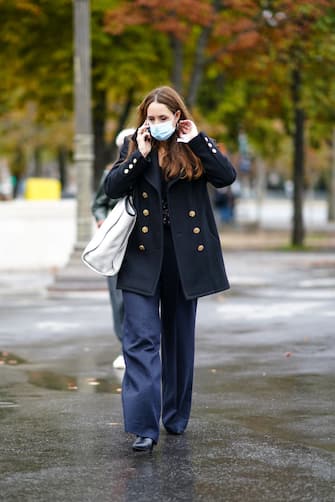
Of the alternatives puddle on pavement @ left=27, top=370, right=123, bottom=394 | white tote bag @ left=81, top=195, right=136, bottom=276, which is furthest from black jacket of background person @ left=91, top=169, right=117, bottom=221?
white tote bag @ left=81, top=195, right=136, bottom=276

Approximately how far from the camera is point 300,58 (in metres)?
27.1

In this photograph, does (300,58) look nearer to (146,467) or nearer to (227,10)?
(227,10)

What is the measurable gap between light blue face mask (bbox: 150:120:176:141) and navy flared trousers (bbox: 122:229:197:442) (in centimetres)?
51

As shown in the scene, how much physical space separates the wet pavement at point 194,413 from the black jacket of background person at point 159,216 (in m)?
0.88

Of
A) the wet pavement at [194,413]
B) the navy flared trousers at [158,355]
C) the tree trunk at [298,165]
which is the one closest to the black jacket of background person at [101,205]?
the wet pavement at [194,413]

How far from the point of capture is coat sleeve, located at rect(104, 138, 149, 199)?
679 centimetres

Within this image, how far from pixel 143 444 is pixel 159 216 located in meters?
1.19

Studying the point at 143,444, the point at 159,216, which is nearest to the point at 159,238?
the point at 159,216

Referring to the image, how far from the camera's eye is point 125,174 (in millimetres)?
6809

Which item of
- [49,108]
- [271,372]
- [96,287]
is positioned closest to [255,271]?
[96,287]

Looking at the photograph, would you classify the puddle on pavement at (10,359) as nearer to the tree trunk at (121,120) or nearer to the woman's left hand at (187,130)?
the woman's left hand at (187,130)

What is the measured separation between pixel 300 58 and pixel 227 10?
2.91m

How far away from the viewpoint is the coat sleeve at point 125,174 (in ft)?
22.3

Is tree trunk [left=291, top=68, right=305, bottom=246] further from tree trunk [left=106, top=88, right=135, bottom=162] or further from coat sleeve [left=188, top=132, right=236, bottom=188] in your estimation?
coat sleeve [left=188, top=132, right=236, bottom=188]
